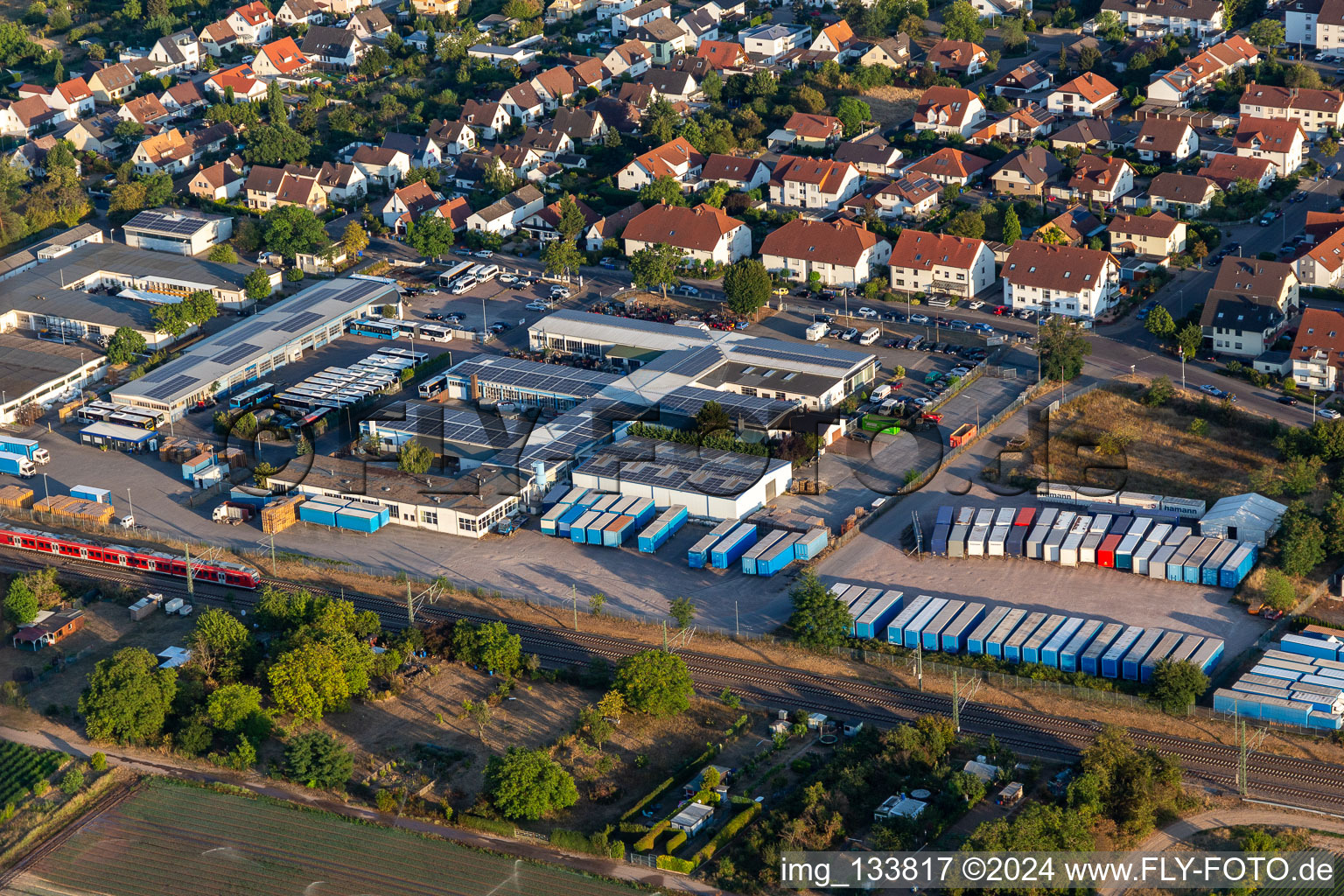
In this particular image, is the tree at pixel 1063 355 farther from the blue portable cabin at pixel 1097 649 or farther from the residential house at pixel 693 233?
the residential house at pixel 693 233

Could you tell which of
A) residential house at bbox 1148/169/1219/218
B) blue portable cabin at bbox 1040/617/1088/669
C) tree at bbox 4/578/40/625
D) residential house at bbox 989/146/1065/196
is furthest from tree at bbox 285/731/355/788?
residential house at bbox 1148/169/1219/218

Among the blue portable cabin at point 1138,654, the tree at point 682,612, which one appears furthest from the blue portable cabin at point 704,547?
the blue portable cabin at point 1138,654

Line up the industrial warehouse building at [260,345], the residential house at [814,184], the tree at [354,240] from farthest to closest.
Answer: the residential house at [814,184]
the tree at [354,240]
the industrial warehouse building at [260,345]

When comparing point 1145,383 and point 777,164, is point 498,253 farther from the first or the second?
point 1145,383

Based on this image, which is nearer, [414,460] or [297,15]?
[414,460]

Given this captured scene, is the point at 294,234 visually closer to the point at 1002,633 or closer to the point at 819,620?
the point at 819,620

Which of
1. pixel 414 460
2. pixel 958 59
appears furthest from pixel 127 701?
pixel 958 59
